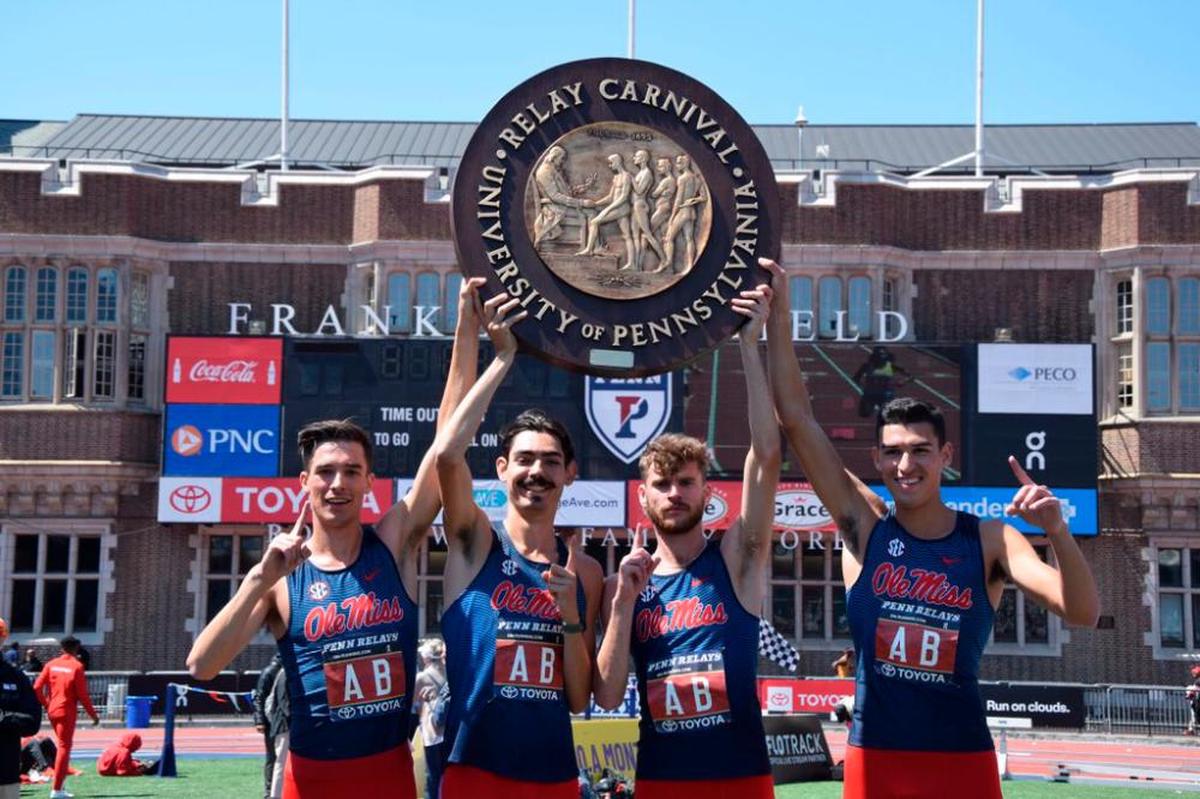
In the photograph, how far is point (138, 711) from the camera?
23.3 meters

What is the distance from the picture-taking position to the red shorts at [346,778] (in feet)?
18.7

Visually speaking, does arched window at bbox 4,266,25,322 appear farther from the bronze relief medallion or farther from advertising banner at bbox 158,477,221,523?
the bronze relief medallion

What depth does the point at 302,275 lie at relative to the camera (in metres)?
27.7

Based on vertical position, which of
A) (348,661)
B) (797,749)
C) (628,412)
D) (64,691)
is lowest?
(797,749)

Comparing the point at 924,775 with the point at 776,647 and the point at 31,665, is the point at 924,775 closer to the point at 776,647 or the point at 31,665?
the point at 776,647

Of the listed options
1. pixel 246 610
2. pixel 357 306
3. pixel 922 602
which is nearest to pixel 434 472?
pixel 246 610

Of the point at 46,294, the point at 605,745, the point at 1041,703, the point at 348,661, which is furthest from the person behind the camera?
the point at 46,294

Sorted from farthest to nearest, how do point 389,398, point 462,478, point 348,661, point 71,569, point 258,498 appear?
point 71,569
point 258,498
point 389,398
point 462,478
point 348,661

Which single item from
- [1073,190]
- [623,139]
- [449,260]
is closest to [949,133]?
[1073,190]

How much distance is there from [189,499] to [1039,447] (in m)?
13.3

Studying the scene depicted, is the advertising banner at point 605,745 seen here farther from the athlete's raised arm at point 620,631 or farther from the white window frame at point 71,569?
the white window frame at point 71,569

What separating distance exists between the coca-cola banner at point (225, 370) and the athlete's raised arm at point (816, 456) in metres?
19.2

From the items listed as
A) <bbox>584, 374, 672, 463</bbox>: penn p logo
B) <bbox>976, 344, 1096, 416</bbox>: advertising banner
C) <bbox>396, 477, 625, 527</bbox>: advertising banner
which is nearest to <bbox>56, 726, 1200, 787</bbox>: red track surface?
<bbox>396, 477, 625, 527</bbox>: advertising banner

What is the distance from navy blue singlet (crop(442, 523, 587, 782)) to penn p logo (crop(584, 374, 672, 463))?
17999 millimetres
